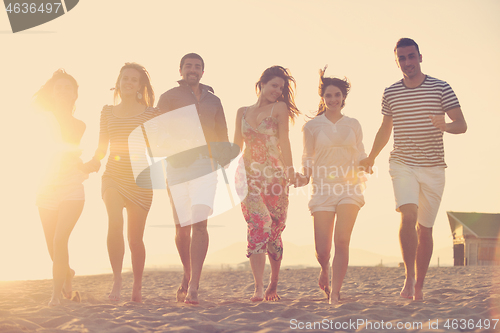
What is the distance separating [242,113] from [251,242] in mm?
1524

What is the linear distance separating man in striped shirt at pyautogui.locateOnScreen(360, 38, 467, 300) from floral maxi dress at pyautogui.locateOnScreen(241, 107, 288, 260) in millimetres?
985

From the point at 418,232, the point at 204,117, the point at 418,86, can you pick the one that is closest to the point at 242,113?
the point at 204,117

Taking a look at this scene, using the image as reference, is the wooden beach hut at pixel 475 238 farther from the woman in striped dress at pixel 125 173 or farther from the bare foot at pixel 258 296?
the woman in striped dress at pixel 125 173

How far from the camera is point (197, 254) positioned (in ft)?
16.7

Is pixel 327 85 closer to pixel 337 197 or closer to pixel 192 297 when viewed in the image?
pixel 337 197

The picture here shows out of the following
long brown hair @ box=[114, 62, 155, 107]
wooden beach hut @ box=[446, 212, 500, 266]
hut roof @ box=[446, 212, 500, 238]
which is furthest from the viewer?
hut roof @ box=[446, 212, 500, 238]

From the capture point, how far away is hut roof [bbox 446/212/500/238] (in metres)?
24.1

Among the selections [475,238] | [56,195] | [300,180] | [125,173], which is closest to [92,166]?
A: [125,173]

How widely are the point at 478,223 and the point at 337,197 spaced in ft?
75.1

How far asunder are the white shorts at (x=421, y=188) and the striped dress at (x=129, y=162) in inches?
107

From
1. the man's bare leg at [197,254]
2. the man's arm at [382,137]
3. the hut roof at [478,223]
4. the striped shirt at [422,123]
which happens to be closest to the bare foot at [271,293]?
the man's bare leg at [197,254]

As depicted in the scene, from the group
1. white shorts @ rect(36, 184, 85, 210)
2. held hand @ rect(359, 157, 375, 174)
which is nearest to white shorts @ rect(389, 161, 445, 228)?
held hand @ rect(359, 157, 375, 174)

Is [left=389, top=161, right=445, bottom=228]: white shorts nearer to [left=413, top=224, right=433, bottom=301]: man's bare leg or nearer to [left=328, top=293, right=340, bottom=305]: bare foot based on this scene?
[left=413, top=224, right=433, bottom=301]: man's bare leg

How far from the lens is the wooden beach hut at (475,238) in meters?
23.6
